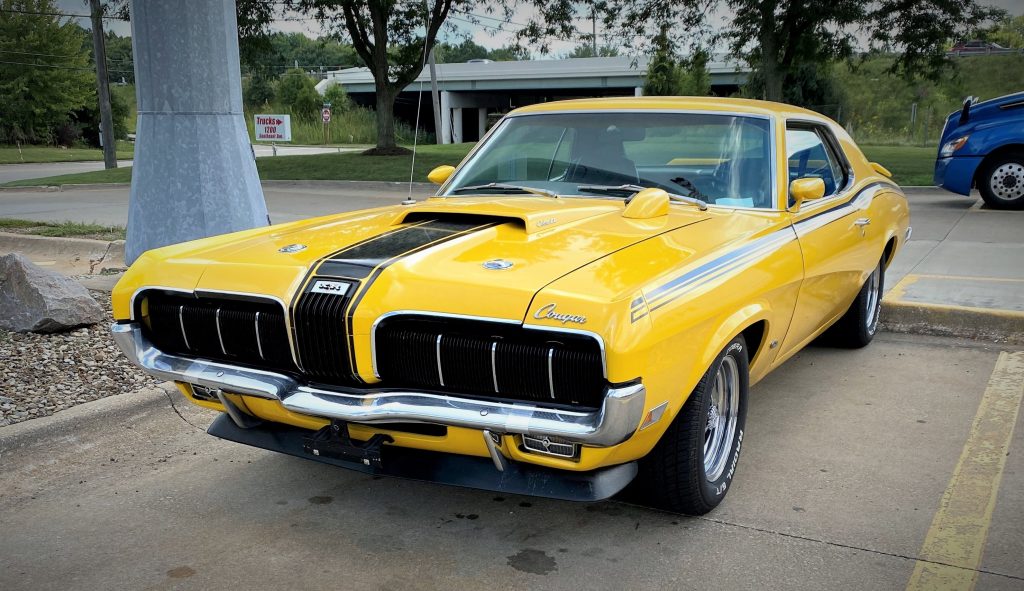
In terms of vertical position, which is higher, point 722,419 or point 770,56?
point 770,56

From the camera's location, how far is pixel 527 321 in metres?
2.62

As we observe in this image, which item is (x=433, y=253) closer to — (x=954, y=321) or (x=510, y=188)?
(x=510, y=188)

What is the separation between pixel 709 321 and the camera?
301 centimetres

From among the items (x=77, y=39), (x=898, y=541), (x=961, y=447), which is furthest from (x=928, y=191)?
(x=77, y=39)

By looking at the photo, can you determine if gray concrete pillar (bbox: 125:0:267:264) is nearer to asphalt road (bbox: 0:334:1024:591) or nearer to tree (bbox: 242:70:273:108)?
asphalt road (bbox: 0:334:1024:591)

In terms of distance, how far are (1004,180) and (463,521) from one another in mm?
10891

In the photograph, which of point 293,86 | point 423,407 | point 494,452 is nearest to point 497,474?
point 494,452

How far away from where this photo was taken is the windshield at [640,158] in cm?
409

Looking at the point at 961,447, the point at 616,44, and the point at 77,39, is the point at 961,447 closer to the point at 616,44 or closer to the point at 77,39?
the point at 616,44

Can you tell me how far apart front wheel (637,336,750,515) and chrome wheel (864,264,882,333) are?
92.8 inches

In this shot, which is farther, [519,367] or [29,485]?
[29,485]

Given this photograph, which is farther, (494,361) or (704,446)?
(704,446)

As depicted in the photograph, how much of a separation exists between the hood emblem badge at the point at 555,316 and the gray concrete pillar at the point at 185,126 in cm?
474

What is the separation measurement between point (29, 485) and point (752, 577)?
2962mm
